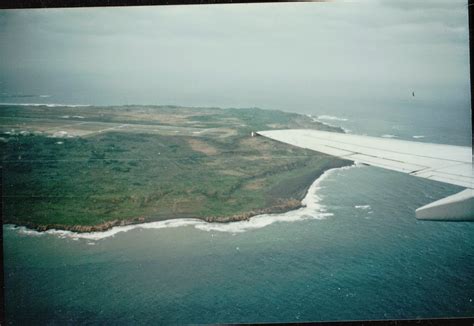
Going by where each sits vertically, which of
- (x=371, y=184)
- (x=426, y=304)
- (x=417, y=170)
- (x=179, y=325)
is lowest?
(x=179, y=325)

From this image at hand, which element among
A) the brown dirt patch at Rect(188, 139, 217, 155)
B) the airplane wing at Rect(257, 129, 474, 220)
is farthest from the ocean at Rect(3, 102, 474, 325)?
the brown dirt patch at Rect(188, 139, 217, 155)

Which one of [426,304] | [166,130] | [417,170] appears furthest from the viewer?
[166,130]

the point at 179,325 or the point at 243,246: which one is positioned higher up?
the point at 243,246

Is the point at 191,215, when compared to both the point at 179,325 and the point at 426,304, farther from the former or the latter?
the point at 426,304

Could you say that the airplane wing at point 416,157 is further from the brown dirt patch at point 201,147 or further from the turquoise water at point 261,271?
the brown dirt patch at point 201,147

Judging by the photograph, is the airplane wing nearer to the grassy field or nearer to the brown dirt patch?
the grassy field

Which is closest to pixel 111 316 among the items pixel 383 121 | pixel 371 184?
pixel 371 184

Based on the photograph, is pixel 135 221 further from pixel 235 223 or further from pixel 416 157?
pixel 416 157

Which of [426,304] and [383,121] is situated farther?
[383,121]
